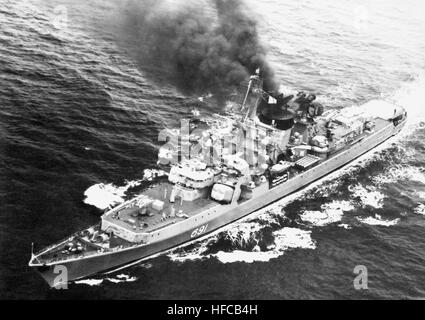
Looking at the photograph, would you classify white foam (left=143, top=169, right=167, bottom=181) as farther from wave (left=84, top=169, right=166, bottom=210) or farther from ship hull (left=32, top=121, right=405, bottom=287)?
ship hull (left=32, top=121, right=405, bottom=287)

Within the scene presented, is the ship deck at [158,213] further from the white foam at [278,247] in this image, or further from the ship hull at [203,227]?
the white foam at [278,247]

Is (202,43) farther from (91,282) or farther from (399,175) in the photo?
(91,282)

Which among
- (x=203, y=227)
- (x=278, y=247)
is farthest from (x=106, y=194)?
(x=278, y=247)

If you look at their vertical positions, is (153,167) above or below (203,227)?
above

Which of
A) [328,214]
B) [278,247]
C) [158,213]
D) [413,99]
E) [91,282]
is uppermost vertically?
[413,99]

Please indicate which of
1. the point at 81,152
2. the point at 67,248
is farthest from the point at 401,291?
the point at 81,152

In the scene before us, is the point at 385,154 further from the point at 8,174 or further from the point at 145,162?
the point at 8,174

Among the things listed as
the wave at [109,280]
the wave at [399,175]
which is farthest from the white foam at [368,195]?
the wave at [109,280]
